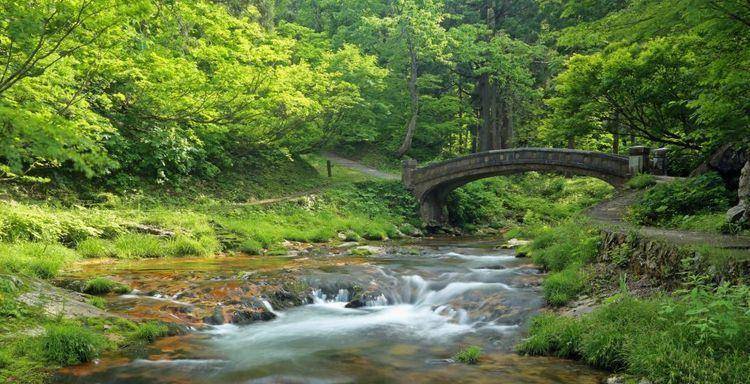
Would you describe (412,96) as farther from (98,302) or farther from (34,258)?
(98,302)

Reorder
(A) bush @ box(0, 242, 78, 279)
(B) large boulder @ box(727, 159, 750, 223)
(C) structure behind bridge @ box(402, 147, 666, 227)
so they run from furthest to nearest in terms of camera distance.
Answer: (C) structure behind bridge @ box(402, 147, 666, 227) → (A) bush @ box(0, 242, 78, 279) → (B) large boulder @ box(727, 159, 750, 223)

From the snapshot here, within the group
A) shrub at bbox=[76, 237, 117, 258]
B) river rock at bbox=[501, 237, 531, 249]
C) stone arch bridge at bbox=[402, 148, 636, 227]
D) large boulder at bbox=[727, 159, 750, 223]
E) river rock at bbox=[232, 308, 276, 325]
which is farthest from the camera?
stone arch bridge at bbox=[402, 148, 636, 227]

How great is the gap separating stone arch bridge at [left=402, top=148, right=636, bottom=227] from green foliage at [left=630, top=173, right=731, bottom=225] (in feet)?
20.5

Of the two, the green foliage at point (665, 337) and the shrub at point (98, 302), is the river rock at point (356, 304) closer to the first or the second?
the green foliage at point (665, 337)

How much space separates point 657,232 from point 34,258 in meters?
11.8

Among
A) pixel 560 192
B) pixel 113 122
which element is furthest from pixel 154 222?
pixel 560 192

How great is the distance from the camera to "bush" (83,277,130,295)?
370 inches

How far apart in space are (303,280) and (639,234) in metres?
6.56

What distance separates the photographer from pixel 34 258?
33.8 feet

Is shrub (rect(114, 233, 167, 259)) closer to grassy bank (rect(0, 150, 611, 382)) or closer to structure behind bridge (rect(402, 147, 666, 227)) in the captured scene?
grassy bank (rect(0, 150, 611, 382))

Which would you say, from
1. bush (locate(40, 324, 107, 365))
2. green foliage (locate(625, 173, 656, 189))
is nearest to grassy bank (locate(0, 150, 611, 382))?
bush (locate(40, 324, 107, 365))

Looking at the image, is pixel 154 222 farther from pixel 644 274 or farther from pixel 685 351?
pixel 685 351

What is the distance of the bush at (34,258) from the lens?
31.2 feet

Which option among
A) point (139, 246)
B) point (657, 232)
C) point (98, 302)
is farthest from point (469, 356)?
point (139, 246)
